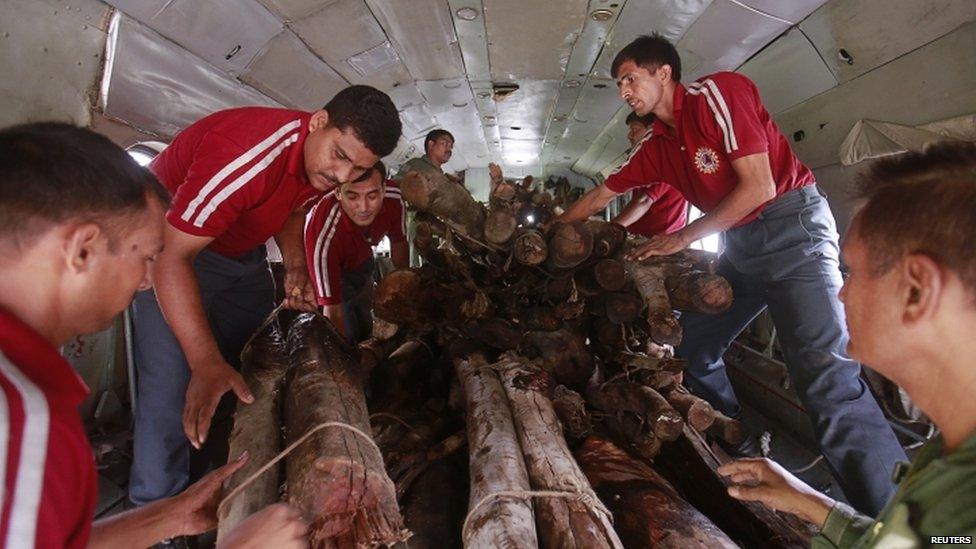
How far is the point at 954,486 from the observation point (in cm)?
80

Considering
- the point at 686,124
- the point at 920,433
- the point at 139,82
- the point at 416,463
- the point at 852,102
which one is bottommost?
the point at 920,433

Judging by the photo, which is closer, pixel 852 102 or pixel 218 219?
pixel 218 219

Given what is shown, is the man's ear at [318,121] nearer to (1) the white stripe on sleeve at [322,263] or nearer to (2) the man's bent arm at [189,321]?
(2) the man's bent arm at [189,321]

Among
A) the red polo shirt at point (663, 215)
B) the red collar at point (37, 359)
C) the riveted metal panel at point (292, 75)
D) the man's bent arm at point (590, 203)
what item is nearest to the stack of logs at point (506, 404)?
the man's bent arm at point (590, 203)

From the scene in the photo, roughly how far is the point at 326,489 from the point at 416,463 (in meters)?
1.01

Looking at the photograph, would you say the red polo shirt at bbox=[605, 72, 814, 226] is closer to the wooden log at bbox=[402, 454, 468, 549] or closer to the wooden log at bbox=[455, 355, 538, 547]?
the wooden log at bbox=[455, 355, 538, 547]

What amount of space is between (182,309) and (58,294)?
110 cm

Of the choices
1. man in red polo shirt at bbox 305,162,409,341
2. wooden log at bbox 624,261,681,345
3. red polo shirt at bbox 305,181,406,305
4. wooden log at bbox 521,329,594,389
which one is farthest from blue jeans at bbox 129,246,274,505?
wooden log at bbox 624,261,681,345

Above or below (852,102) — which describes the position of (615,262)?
below

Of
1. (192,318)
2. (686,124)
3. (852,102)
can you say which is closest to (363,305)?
(192,318)

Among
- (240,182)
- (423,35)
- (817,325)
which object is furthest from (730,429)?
(423,35)

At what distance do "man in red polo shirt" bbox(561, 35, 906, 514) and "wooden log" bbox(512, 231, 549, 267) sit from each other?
1.86ft

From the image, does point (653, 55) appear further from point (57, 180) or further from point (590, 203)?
point (57, 180)

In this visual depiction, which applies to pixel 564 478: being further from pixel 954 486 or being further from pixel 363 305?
Answer: pixel 363 305
